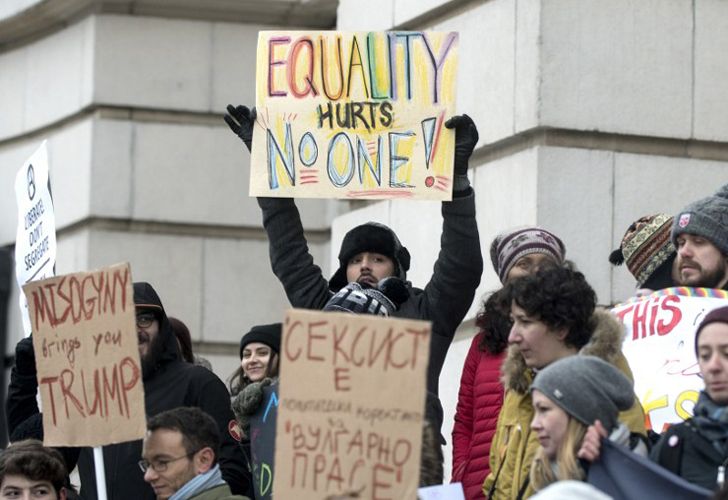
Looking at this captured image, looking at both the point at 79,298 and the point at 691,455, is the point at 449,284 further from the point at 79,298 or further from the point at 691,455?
the point at 691,455

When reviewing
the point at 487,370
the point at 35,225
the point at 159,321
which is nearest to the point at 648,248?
the point at 487,370

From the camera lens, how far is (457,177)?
945 centimetres

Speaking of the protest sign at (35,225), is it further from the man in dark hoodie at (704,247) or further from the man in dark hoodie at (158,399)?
the man in dark hoodie at (704,247)

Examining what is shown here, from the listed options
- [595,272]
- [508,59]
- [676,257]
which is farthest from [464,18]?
[676,257]

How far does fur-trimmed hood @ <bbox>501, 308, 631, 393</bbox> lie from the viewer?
7.82 m

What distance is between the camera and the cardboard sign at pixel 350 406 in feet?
23.5

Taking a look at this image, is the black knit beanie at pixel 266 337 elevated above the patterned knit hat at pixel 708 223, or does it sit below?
below

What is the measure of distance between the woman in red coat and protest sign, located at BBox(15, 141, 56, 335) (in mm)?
2195

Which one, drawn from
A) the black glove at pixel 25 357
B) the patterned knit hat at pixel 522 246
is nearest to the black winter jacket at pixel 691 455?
the patterned knit hat at pixel 522 246

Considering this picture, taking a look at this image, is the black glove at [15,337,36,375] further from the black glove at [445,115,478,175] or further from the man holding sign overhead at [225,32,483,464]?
the black glove at [445,115,478,175]

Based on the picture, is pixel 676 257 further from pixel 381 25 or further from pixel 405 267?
pixel 381 25

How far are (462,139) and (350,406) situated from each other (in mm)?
2441

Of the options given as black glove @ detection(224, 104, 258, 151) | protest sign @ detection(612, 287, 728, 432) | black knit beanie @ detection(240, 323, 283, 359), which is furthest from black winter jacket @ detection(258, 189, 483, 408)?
protest sign @ detection(612, 287, 728, 432)

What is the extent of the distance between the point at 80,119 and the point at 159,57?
612mm
